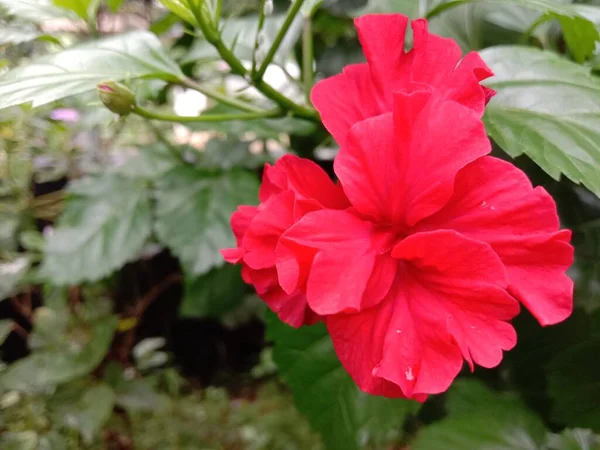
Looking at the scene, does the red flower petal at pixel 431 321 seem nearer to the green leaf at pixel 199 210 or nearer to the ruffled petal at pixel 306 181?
the ruffled petal at pixel 306 181

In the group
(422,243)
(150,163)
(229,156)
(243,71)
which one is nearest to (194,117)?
A: (243,71)

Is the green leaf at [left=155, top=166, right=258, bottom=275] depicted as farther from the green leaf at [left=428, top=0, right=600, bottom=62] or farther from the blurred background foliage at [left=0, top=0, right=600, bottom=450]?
the green leaf at [left=428, top=0, right=600, bottom=62]

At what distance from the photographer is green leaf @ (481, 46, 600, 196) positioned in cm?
38

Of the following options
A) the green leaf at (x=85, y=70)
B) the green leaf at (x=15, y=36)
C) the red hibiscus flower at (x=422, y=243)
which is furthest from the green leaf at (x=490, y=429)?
the green leaf at (x=15, y=36)

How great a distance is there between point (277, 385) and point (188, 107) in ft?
2.67

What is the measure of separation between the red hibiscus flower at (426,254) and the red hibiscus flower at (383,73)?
0.12 feet

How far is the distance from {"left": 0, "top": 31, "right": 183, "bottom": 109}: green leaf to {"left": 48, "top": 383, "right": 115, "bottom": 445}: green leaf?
0.59 metres

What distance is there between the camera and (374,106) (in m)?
0.37

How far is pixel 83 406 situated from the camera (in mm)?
833

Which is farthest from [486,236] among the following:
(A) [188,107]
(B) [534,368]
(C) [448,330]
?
(A) [188,107]

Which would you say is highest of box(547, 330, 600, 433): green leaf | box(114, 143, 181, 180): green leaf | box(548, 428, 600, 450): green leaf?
box(547, 330, 600, 433): green leaf

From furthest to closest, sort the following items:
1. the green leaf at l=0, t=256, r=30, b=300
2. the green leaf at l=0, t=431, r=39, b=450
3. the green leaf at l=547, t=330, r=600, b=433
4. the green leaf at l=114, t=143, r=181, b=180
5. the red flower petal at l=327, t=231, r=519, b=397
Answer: the green leaf at l=114, t=143, r=181, b=180
the green leaf at l=0, t=256, r=30, b=300
the green leaf at l=0, t=431, r=39, b=450
the green leaf at l=547, t=330, r=600, b=433
the red flower petal at l=327, t=231, r=519, b=397

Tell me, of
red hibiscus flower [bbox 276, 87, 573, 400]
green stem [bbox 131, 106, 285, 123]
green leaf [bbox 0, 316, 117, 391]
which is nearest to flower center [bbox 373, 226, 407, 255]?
red hibiscus flower [bbox 276, 87, 573, 400]

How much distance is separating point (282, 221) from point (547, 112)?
0.26 m
